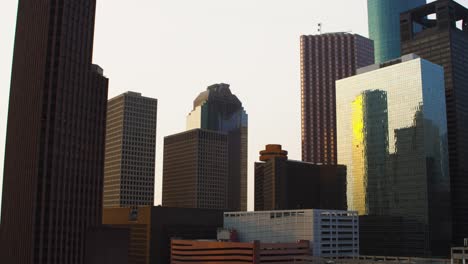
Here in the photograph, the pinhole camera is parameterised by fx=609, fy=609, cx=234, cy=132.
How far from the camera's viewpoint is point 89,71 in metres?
172

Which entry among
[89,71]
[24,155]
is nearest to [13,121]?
[24,155]

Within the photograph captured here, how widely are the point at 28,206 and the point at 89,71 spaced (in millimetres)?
41868

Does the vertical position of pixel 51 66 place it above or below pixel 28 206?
above

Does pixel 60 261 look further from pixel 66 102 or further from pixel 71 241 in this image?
pixel 66 102

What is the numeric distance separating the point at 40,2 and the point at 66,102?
2954 cm

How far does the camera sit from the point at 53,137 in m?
158

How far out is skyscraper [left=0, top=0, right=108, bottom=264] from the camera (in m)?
154

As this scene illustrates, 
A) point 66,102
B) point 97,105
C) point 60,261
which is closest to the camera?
point 60,261

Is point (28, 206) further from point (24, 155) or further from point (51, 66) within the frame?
point (51, 66)

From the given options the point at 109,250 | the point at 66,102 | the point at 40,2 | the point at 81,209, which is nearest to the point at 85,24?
the point at 40,2

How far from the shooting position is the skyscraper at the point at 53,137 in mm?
153875

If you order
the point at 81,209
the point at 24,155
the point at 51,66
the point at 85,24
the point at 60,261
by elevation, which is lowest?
the point at 60,261

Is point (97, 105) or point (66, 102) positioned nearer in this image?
point (66, 102)

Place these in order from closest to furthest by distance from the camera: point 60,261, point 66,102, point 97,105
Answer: point 60,261 → point 66,102 → point 97,105
